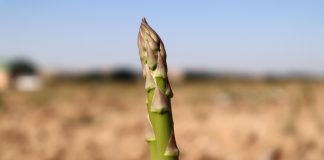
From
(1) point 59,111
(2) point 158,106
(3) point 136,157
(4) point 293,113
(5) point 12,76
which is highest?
(2) point 158,106

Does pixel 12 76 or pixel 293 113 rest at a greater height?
pixel 293 113

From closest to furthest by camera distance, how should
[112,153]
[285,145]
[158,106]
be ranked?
[158,106]
[112,153]
[285,145]

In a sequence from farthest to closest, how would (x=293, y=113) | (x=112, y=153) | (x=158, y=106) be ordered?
(x=293, y=113), (x=112, y=153), (x=158, y=106)

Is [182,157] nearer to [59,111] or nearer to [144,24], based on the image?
[144,24]

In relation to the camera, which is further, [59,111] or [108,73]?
[108,73]

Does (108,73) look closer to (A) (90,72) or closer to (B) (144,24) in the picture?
(A) (90,72)

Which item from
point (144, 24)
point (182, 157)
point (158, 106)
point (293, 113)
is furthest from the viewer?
point (293, 113)

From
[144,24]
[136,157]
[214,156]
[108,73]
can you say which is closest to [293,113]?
[214,156]

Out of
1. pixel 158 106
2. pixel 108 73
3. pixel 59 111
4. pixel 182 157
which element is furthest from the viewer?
pixel 108 73

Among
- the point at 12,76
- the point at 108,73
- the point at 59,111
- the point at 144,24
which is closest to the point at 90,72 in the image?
the point at 108,73
